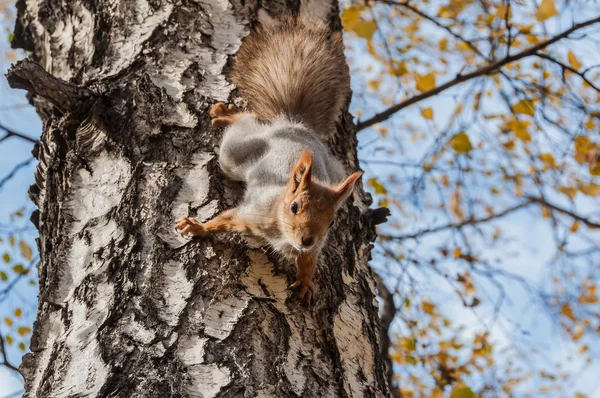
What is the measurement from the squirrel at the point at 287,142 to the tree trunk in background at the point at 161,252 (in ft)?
0.15

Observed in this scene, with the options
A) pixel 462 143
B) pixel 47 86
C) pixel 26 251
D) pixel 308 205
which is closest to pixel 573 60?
pixel 462 143

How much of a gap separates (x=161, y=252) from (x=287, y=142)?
580 millimetres

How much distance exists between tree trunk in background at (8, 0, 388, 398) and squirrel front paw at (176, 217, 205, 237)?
2 cm

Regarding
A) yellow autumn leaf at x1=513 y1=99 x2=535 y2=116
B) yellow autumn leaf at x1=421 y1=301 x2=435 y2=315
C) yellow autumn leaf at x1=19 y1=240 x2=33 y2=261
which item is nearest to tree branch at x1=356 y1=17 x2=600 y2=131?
yellow autumn leaf at x1=513 y1=99 x2=535 y2=116

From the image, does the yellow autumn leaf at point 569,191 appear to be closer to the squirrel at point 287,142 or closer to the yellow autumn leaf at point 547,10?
the yellow autumn leaf at point 547,10

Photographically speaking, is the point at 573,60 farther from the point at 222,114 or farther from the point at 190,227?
the point at 190,227

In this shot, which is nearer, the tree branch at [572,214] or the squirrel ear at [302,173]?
the squirrel ear at [302,173]

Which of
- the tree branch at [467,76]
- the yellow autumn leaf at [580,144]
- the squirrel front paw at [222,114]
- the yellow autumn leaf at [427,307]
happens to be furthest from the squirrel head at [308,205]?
the yellow autumn leaf at [427,307]

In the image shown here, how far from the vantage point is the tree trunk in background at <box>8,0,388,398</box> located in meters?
1.24

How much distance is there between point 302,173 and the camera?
1706 mm

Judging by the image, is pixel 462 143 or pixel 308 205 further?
pixel 462 143

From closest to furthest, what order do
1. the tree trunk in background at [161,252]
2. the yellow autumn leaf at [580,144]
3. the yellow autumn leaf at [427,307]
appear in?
the tree trunk in background at [161,252], the yellow autumn leaf at [580,144], the yellow autumn leaf at [427,307]

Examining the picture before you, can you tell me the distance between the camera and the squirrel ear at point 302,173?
1.62m

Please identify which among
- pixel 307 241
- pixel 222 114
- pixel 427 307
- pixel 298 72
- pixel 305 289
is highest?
pixel 427 307
